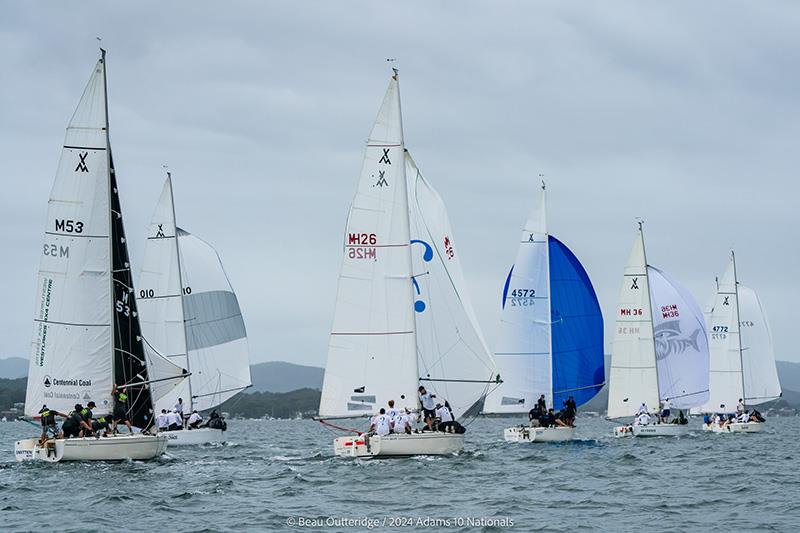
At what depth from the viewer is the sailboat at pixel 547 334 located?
43.4m

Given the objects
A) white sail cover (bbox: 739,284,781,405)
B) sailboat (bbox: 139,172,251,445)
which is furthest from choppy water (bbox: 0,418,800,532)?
white sail cover (bbox: 739,284,781,405)

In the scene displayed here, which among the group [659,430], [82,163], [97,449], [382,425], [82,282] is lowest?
[97,449]

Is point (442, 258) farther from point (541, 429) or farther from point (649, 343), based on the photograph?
point (649, 343)

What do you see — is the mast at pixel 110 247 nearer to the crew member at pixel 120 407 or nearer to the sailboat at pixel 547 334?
the crew member at pixel 120 407

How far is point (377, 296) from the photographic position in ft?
99.6

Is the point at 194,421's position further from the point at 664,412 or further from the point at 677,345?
the point at 677,345

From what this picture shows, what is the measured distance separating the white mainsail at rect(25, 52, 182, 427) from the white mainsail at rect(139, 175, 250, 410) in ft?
53.3

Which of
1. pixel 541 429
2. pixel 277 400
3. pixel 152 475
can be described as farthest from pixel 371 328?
pixel 277 400

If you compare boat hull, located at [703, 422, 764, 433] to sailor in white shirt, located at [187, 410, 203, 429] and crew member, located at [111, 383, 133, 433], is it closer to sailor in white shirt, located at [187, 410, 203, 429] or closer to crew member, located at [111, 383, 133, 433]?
sailor in white shirt, located at [187, 410, 203, 429]

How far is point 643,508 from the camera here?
72.7 feet

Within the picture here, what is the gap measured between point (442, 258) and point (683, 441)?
18.0 meters

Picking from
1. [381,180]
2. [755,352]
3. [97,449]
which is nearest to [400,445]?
[381,180]

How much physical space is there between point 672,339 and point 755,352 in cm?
1384

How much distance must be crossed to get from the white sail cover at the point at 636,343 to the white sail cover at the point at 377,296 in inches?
851
